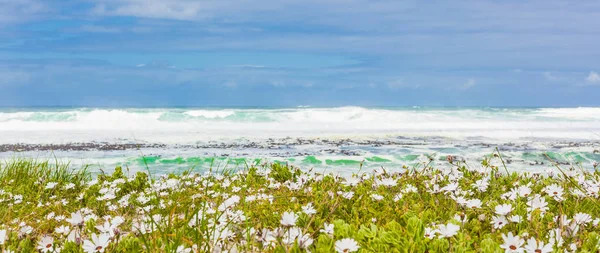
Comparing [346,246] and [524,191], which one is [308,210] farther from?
[524,191]

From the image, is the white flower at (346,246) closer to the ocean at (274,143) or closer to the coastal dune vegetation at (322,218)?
the coastal dune vegetation at (322,218)

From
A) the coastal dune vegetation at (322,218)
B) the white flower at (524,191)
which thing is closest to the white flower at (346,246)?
the coastal dune vegetation at (322,218)

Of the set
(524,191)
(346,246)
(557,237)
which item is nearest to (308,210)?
(346,246)

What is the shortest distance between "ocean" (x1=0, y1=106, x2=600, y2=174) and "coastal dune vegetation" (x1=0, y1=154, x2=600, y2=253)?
672mm

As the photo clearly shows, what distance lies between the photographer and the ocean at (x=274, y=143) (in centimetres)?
1530

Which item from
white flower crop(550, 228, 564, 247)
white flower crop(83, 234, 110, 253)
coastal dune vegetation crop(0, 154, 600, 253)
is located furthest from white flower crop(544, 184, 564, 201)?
white flower crop(83, 234, 110, 253)

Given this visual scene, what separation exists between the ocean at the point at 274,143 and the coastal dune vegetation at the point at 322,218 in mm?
672

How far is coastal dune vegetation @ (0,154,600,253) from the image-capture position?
314 centimetres

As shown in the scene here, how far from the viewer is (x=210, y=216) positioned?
4324mm

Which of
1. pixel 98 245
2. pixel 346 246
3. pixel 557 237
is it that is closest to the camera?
pixel 346 246

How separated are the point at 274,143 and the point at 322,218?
65.1ft

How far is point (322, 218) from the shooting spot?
459 cm

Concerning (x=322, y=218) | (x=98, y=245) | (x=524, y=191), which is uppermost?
(x=524, y=191)

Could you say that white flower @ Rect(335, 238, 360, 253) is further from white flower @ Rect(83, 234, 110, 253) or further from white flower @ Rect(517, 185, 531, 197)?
white flower @ Rect(517, 185, 531, 197)
